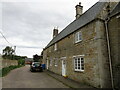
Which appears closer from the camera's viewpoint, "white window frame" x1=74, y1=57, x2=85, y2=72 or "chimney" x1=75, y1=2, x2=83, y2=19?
"white window frame" x1=74, y1=57, x2=85, y2=72

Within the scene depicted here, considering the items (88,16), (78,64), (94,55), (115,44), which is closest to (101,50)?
(94,55)

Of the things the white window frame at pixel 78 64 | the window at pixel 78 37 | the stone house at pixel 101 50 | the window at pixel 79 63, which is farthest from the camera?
the window at pixel 78 37

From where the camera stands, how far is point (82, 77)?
11758 mm

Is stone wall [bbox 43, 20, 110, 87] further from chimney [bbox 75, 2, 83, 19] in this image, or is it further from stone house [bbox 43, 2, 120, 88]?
chimney [bbox 75, 2, 83, 19]

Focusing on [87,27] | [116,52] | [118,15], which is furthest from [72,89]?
[118,15]

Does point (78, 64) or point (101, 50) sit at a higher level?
point (101, 50)

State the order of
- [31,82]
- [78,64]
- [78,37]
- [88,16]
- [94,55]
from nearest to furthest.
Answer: [94,55] < [31,82] < [78,64] < [78,37] < [88,16]

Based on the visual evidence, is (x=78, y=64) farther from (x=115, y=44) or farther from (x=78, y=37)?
(x=115, y=44)

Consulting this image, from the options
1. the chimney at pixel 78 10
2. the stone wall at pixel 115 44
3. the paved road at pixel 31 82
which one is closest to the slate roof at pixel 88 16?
the stone wall at pixel 115 44

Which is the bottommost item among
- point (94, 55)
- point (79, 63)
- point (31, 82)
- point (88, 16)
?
point (31, 82)

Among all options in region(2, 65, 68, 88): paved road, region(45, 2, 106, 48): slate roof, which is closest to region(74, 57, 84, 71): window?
region(2, 65, 68, 88): paved road

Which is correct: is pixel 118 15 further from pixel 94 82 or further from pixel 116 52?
pixel 94 82

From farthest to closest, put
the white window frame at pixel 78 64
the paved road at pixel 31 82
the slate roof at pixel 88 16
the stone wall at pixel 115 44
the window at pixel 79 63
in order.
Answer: the white window frame at pixel 78 64, the window at pixel 79 63, the slate roof at pixel 88 16, the paved road at pixel 31 82, the stone wall at pixel 115 44

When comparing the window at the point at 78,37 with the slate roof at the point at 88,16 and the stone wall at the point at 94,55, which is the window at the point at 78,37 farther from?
the slate roof at the point at 88,16
